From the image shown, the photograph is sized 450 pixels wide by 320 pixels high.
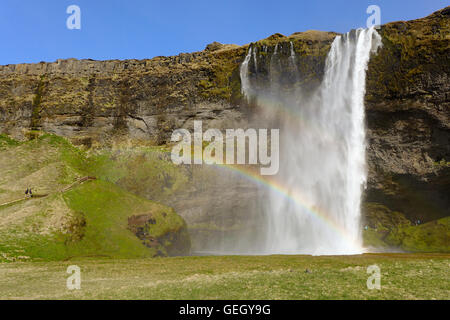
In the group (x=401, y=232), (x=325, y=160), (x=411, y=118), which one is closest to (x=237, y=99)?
(x=325, y=160)

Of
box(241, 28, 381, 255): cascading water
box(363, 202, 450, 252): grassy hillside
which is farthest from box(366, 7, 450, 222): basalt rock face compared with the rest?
box(241, 28, 381, 255): cascading water

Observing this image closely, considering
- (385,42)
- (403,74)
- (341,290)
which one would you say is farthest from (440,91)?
(341,290)

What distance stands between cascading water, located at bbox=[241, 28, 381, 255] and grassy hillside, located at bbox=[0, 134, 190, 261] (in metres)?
20.0

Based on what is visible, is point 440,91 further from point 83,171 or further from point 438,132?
point 83,171

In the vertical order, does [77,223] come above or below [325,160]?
below

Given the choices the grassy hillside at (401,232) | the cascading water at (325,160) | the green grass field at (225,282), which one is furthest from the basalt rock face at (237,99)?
the green grass field at (225,282)

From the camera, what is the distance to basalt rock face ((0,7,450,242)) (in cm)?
5478

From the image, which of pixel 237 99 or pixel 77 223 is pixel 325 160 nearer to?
pixel 237 99

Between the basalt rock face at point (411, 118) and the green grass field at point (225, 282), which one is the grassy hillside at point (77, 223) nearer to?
the green grass field at point (225, 282)

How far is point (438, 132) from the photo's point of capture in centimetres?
5391

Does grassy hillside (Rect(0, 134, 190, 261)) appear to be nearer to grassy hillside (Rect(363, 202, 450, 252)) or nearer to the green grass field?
the green grass field

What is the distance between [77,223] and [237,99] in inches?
1653

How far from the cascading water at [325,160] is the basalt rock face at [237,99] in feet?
6.99

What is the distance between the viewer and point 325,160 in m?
60.8
